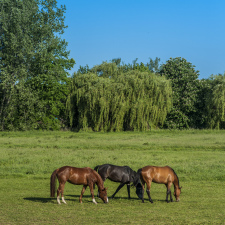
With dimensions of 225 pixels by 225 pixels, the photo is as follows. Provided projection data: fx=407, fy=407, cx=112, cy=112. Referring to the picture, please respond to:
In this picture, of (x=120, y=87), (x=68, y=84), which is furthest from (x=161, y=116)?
(x=68, y=84)

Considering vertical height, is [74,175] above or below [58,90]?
below

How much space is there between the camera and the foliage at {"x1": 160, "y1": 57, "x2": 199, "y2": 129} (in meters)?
62.5

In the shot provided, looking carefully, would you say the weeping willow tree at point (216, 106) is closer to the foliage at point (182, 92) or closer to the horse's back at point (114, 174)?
the foliage at point (182, 92)

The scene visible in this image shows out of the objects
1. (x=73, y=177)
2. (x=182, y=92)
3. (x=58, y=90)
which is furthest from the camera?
(x=182, y=92)

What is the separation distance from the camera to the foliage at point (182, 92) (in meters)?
62.5

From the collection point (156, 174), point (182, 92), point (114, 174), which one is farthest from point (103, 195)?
point (182, 92)

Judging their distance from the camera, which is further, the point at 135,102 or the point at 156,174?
the point at 135,102

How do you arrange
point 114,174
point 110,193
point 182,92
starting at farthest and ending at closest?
1. point 182,92
2. point 110,193
3. point 114,174

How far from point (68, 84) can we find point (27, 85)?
6.75 meters

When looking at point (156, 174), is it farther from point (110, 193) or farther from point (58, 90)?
point (58, 90)

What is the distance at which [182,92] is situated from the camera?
2559 inches

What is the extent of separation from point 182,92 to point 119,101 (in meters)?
15.1

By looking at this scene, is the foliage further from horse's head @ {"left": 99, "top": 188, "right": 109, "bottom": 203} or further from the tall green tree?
horse's head @ {"left": 99, "top": 188, "right": 109, "bottom": 203}

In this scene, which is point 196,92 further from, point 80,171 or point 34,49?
point 80,171
